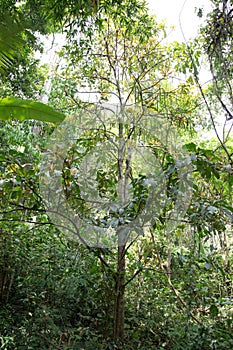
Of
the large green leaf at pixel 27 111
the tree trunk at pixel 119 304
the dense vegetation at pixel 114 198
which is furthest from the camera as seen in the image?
the tree trunk at pixel 119 304

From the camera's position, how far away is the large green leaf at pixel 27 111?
1.11 metres

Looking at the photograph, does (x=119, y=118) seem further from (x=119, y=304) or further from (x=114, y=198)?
(x=119, y=304)

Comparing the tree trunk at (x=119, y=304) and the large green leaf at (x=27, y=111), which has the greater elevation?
the large green leaf at (x=27, y=111)

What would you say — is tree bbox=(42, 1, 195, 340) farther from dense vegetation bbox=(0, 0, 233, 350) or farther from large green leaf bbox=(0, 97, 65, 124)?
large green leaf bbox=(0, 97, 65, 124)

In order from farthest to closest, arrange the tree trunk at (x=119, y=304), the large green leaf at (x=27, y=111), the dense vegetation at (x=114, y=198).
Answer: the tree trunk at (x=119, y=304)
the dense vegetation at (x=114, y=198)
the large green leaf at (x=27, y=111)

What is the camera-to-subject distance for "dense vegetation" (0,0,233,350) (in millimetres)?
1293

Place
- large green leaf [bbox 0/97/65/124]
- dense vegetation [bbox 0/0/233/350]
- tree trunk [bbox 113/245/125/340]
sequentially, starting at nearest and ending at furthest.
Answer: large green leaf [bbox 0/97/65/124], dense vegetation [bbox 0/0/233/350], tree trunk [bbox 113/245/125/340]

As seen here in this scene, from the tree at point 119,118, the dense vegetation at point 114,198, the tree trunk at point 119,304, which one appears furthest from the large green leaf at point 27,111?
the tree trunk at point 119,304

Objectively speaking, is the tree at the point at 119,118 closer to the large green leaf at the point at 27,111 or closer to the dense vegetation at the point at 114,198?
the dense vegetation at the point at 114,198

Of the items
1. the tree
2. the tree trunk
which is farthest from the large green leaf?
the tree trunk

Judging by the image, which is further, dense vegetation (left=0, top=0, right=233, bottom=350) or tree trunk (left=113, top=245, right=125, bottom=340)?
tree trunk (left=113, top=245, right=125, bottom=340)

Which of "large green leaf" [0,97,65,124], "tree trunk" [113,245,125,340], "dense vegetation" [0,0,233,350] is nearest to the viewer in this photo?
"large green leaf" [0,97,65,124]

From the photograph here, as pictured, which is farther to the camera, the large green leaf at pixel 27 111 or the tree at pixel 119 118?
the tree at pixel 119 118

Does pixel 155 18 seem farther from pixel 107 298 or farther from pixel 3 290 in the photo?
pixel 3 290
